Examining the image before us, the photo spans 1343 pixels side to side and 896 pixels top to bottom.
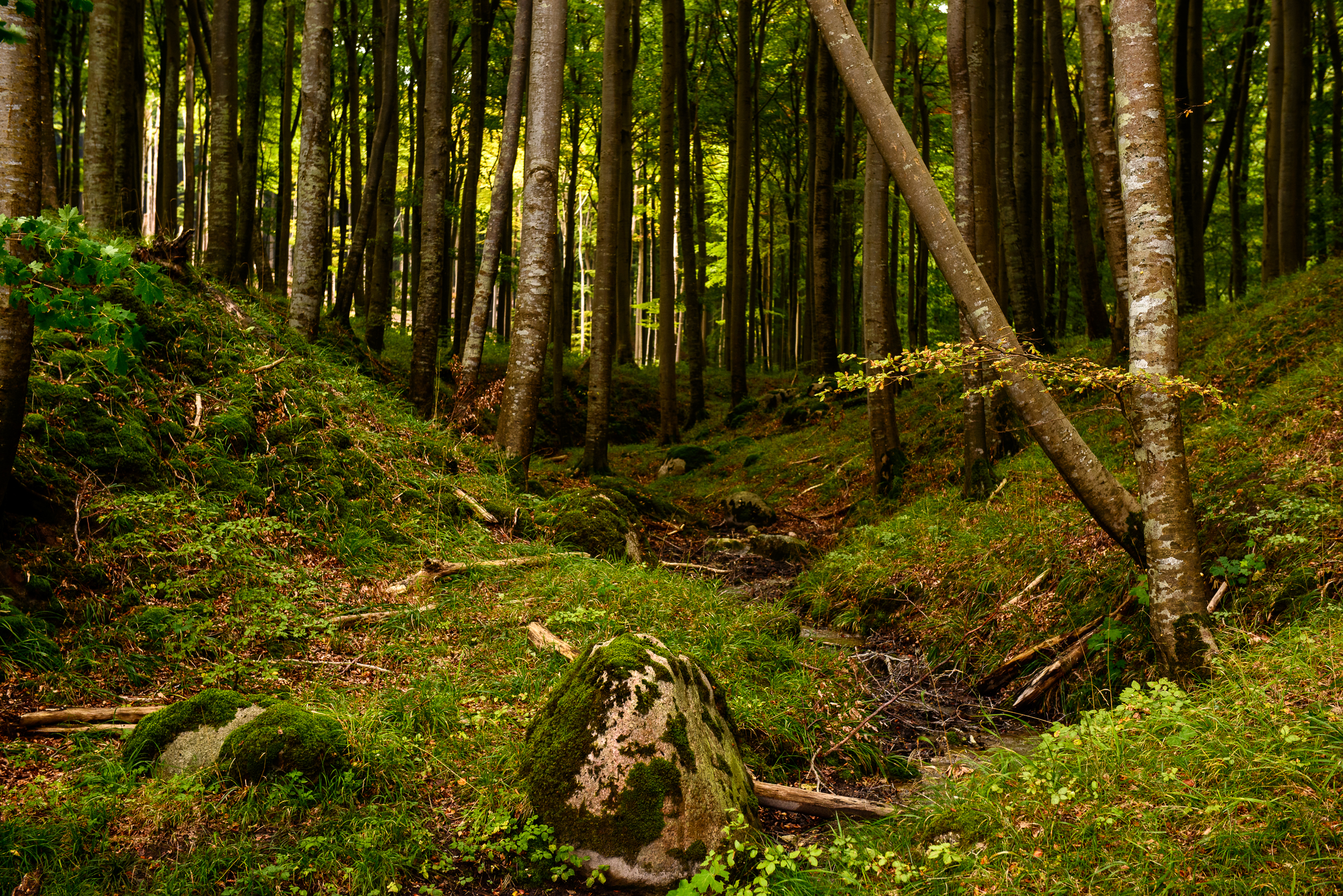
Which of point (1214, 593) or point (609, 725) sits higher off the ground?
point (1214, 593)

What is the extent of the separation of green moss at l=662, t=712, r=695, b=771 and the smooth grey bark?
386 inches

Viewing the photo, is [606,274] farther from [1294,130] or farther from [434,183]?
[1294,130]

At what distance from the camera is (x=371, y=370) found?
45.3 ft

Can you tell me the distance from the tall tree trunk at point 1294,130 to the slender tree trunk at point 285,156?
1924 cm

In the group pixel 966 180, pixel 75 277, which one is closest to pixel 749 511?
pixel 966 180

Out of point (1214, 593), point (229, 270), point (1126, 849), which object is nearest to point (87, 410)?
point (229, 270)

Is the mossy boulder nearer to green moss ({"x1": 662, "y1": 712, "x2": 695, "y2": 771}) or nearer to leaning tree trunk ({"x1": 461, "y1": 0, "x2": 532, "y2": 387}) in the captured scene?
leaning tree trunk ({"x1": 461, "y1": 0, "x2": 532, "y2": 387})

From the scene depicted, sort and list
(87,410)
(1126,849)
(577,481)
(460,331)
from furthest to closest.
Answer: (460,331), (577,481), (87,410), (1126,849)

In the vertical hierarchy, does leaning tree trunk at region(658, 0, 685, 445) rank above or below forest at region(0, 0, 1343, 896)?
above

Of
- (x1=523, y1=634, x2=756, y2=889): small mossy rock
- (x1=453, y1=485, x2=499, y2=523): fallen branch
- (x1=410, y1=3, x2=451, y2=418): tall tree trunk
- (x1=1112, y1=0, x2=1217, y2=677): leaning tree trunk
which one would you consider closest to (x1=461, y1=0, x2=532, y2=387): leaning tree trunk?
(x1=410, y1=3, x2=451, y2=418): tall tree trunk

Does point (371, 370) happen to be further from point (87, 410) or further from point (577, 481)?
point (87, 410)

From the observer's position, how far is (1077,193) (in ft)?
44.5

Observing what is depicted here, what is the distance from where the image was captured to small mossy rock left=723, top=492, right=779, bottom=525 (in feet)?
40.2

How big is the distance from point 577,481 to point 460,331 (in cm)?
791
